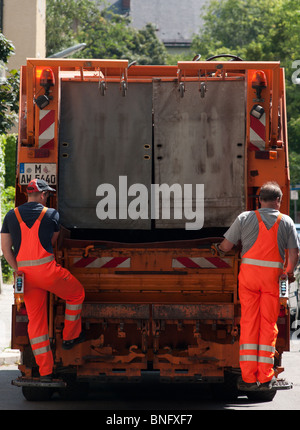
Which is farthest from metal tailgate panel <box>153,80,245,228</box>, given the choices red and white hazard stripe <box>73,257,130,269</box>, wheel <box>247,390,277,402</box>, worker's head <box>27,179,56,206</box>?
wheel <box>247,390,277,402</box>

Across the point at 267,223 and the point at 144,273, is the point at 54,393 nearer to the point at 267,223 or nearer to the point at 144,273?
the point at 144,273

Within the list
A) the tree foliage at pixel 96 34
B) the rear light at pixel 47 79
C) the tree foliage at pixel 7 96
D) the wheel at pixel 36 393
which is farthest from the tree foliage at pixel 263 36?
the rear light at pixel 47 79

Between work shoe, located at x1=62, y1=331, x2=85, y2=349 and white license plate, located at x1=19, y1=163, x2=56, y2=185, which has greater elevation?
white license plate, located at x1=19, y1=163, x2=56, y2=185

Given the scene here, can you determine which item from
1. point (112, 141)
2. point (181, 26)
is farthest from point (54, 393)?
point (181, 26)

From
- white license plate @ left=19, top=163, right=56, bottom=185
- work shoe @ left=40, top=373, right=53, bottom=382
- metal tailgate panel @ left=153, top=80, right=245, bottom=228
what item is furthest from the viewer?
metal tailgate panel @ left=153, top=80, right=245, bottom=228

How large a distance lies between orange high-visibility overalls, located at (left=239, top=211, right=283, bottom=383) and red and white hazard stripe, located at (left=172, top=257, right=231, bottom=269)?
0.39m

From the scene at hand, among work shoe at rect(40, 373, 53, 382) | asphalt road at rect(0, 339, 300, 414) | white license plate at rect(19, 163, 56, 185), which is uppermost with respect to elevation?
white license plate at rect(19, 163, 56, 185)

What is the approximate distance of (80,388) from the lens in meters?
8.87

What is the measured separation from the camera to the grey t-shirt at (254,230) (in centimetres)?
775

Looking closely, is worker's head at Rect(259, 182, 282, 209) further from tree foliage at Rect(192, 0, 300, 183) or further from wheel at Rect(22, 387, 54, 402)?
tree foliage at Rect(192, 0, 300, 183)

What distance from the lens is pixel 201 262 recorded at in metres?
8.09

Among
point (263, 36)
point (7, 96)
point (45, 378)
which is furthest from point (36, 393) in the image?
point (263, 36)

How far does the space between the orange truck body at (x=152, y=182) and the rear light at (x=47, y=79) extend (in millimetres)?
46

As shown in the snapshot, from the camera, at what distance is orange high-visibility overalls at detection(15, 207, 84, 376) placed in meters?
7.77
